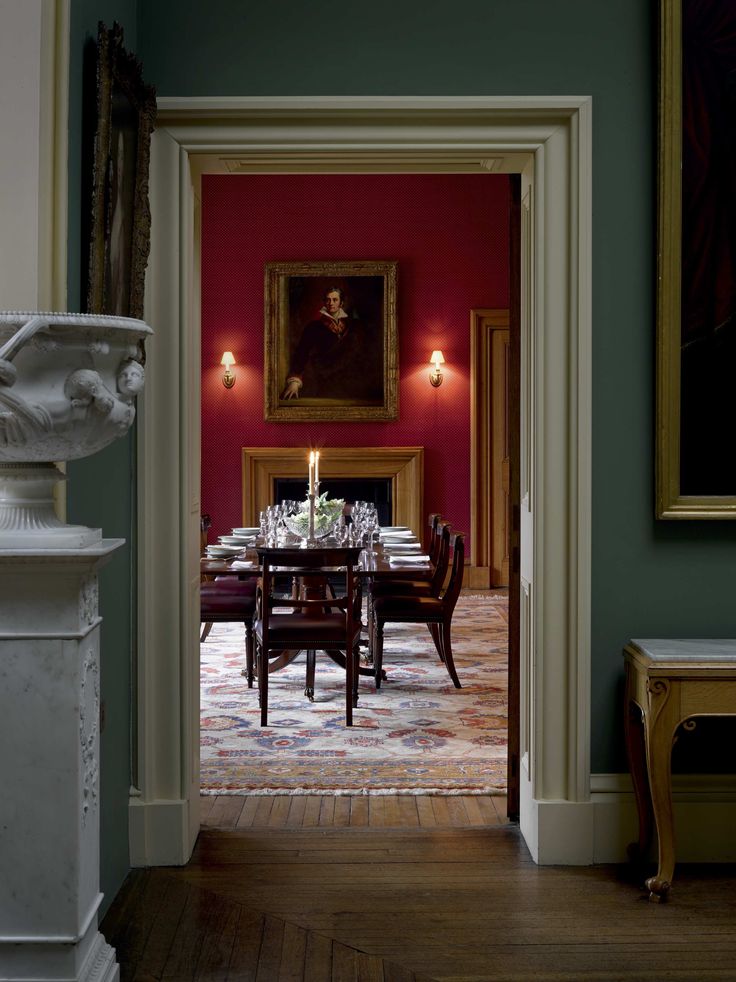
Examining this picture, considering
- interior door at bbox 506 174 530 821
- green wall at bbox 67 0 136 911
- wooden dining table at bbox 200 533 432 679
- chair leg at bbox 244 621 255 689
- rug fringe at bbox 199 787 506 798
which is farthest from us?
chair leg at bbox 244 621 255 689

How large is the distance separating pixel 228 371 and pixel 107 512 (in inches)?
287

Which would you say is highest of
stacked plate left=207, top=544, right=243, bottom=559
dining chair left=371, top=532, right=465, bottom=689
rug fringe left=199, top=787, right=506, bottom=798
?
stacked plate left=207, top=544, right=243, bottom=559

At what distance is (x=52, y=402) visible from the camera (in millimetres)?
2393

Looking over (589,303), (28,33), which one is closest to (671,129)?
(589,303)

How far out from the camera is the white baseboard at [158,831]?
393 centimetres

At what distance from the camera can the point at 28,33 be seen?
2.83 meters

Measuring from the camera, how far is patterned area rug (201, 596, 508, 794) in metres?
4.97

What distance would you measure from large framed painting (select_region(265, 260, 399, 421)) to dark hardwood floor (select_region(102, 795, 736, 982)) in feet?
21.9

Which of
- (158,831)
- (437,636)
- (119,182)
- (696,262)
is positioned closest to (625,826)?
(158,831)

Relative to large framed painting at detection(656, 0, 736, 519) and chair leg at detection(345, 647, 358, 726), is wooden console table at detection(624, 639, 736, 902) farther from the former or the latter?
chair leg at detection(345, 647, 358, 726)

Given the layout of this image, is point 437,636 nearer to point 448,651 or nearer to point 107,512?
point 448,651

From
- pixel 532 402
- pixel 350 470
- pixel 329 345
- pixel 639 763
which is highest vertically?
pixel 329 345

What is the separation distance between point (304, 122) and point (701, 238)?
143 cm

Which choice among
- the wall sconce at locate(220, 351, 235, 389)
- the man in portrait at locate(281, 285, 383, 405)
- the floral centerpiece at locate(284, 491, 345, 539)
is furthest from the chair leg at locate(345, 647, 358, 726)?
the wall sconce at locate(220, 351, 235, 389)
